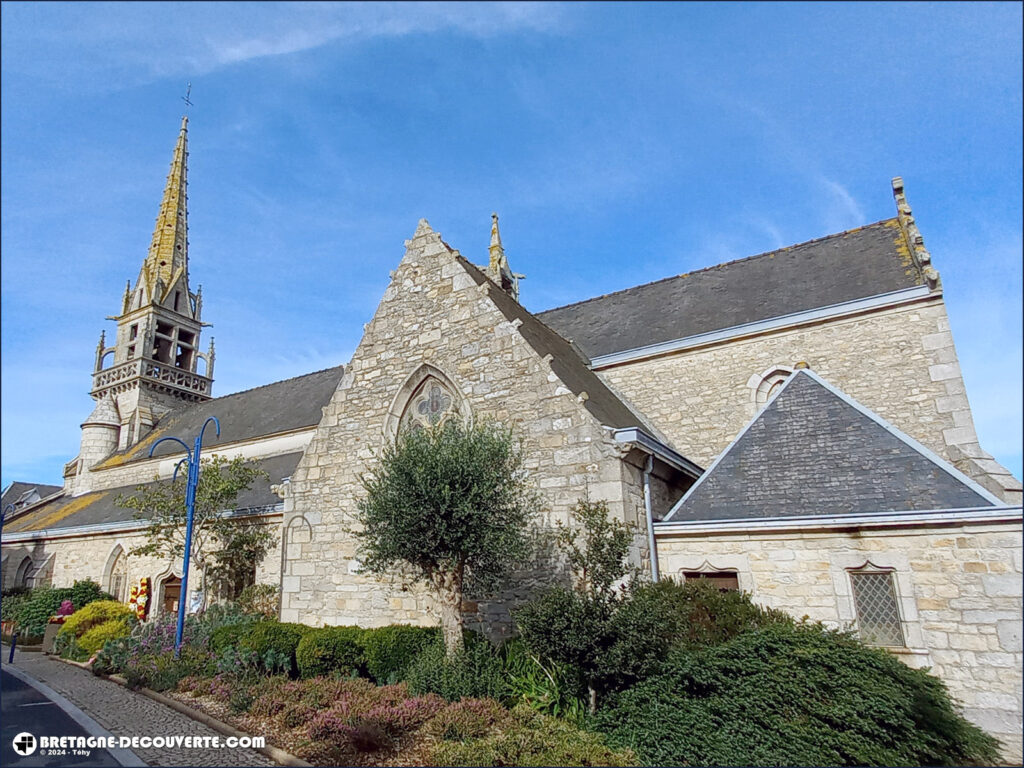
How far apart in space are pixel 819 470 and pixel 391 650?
261 inches

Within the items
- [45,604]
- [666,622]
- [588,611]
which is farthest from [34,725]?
[45,604]

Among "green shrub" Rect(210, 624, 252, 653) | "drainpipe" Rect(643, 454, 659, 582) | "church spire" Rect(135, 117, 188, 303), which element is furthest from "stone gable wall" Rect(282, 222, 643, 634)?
"church spire" Rect(135, 117, 188, 303)

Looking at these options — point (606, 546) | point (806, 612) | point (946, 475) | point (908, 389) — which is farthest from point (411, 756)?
point (908, 389)

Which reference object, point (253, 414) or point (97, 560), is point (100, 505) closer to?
point (97, 560)

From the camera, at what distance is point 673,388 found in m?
14.2

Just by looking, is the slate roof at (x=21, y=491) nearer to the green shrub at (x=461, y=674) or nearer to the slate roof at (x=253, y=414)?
the slate roof at (x=253, y=414)

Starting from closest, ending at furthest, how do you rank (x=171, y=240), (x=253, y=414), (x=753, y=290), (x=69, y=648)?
(x=69, y=648) → (x=753, y=290) → (x=253, y=414) → (x=171, y=240)

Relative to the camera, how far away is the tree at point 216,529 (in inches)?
596

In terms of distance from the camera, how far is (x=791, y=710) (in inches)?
238

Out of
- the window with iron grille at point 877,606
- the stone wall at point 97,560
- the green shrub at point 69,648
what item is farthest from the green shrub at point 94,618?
the window with iron grille at point 877,606

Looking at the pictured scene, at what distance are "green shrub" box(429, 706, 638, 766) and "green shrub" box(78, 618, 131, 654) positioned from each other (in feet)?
35.2

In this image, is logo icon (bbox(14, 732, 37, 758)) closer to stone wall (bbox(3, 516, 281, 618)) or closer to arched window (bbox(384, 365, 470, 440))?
arched window (bbox(384, 365, 470, 440))

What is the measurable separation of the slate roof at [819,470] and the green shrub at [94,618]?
43.7ft

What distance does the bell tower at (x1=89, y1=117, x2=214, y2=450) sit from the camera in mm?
29672
